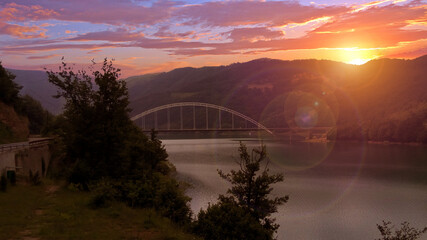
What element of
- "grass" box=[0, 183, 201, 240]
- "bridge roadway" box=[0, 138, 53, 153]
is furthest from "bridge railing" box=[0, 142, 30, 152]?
"grass" box=[0, 183, 201, 240]

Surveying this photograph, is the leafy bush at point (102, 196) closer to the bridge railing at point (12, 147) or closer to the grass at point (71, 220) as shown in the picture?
the grass at point (71, 220)

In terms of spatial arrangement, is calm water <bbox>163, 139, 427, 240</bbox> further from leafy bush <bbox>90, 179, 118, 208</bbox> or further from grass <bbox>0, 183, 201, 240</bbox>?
grass <bbox>0, 183, 201, 240</bbox>

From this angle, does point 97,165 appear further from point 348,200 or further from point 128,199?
point 348,200

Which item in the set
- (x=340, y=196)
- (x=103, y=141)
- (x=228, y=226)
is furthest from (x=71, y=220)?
(x=340, y=196)

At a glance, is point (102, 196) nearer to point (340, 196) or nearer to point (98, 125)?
point (98, 125)

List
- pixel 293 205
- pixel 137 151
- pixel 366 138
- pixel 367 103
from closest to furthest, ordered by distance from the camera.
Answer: pixel 137 151 < pixel 293 205 < pixel 366 138 < pixel 367 103

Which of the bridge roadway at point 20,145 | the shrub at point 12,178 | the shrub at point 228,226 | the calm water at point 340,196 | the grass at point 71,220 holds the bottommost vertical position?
the calm water at point 340,196

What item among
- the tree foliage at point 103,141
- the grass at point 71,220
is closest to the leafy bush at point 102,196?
the grass at point 71,220

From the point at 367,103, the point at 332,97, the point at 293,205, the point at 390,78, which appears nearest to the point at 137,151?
the point at 293,205
